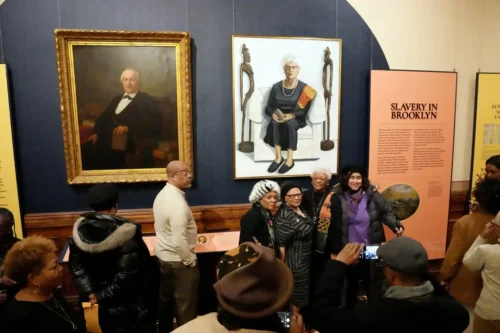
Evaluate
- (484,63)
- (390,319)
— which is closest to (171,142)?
(390,319)

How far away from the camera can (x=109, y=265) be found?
228 cm

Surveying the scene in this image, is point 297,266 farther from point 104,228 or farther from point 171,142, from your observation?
point 171,142

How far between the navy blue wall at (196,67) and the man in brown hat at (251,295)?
283cm

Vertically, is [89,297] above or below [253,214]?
below

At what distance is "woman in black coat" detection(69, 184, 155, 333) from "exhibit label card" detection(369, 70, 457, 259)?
9.83ft

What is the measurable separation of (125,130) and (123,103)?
0.28m

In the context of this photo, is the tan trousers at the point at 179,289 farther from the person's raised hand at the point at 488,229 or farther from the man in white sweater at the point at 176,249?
the person's raised hand at the point at 488,229

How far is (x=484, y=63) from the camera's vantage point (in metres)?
4.48

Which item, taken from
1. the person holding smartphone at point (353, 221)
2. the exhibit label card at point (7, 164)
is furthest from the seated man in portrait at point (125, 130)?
the person holding smartphone at point (353, 221)

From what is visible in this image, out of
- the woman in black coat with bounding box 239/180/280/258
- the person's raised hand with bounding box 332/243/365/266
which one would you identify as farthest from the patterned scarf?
the person's raised hand with bounding box 332/243/365/266

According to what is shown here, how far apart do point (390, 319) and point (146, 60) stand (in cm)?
323

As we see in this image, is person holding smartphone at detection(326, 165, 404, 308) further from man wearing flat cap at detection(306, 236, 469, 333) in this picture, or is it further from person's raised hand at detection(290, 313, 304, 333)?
person's raised hand at detection(290, 313, 304, 333)

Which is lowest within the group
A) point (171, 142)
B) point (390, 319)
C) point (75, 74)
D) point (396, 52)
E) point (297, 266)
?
point (297, 266)

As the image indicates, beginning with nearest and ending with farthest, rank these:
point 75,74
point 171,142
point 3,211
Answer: point 3,211 → point 75,74 → point 171,142
